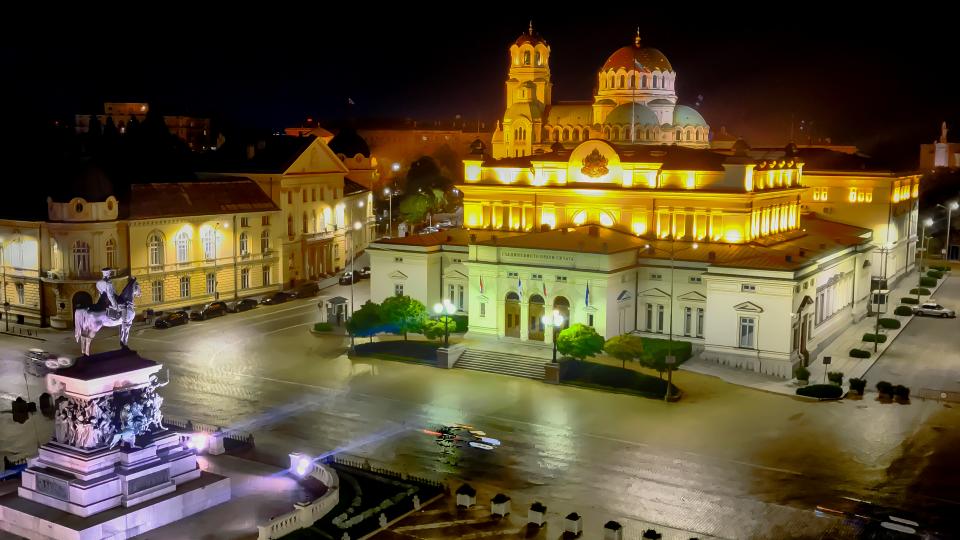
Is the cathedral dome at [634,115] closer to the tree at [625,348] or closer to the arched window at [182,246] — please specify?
the arched window at [182,246]

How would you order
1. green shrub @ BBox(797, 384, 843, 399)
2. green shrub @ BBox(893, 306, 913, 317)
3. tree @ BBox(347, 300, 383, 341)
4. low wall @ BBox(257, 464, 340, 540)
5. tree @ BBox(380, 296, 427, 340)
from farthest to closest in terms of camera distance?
1. green shrub @ BBox(893, 306, 913, 317)
2. tree @ BBox(347, 300, 383, 341)
3. tree @ BBox(380, 296, 427, 340)
4. green shrub @ BBox(797, 384, 843, 399)
5. low wall @ BBox(257, 464, 340, 540)

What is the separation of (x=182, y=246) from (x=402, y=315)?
2057 centimetres

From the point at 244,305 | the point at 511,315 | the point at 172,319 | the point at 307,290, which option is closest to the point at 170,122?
the point at 307,290

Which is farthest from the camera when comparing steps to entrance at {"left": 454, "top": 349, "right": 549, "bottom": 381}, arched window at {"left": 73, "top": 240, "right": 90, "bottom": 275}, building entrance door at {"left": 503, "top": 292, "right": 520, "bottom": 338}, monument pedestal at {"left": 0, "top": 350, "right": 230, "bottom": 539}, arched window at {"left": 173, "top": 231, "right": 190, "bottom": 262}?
arched window at {"left": 173, "top": 231, "right": 190, "bottom": 262}

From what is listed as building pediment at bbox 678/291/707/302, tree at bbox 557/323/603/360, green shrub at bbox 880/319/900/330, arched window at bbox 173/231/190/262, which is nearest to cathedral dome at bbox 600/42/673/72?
green shrub at bbox 880/319/900/330

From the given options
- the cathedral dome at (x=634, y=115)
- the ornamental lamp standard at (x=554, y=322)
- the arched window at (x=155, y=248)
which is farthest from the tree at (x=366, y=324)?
the cathedral dome at (x=634, y=115)

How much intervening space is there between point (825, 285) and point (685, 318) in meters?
9.06

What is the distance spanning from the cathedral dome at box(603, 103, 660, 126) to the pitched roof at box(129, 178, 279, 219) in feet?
96.7

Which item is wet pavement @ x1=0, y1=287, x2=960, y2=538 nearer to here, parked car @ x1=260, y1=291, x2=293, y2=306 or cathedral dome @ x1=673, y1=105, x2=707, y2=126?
parked car @ x1=260, y1=291, x2=293, y2=306

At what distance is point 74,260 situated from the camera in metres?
61.6

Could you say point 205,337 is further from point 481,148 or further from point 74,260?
point 481,148

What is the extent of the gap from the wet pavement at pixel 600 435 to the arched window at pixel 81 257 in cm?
866

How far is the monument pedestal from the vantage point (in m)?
29.0

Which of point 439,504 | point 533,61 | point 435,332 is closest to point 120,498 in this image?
point 439,504
